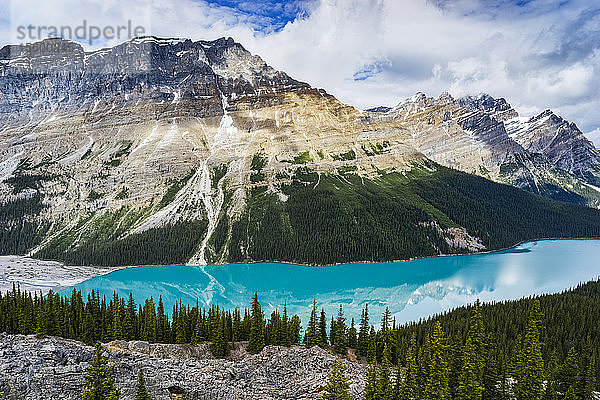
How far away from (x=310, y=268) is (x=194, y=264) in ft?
123

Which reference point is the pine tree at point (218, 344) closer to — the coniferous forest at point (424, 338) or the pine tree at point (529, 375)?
the coniferous forest at point (424, 338)

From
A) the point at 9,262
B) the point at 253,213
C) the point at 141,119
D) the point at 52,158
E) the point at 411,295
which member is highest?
the point at 141,119

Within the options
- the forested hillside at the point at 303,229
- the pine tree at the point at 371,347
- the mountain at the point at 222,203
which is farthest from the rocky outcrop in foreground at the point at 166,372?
the mountain at the point at 222,203

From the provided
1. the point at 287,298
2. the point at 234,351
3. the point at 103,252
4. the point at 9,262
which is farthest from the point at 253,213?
the point at 234,351

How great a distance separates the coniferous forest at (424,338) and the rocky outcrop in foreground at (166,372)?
448 cm

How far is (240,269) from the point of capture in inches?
4793

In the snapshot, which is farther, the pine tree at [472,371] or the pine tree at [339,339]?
the pine tree at [339,339]

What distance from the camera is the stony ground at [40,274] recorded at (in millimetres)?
98312

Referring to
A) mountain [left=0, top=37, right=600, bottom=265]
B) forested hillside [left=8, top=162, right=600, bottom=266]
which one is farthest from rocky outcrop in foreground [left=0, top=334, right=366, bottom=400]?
mountain [left=0, top=37, right=600, bottom=265]

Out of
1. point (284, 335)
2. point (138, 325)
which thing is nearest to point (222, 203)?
point (138, 325)

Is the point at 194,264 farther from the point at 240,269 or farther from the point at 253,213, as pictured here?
the point at 253,213

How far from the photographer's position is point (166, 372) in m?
32.6

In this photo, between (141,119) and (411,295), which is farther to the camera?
(141,119)

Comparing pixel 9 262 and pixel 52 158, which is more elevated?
pixel 52 158
